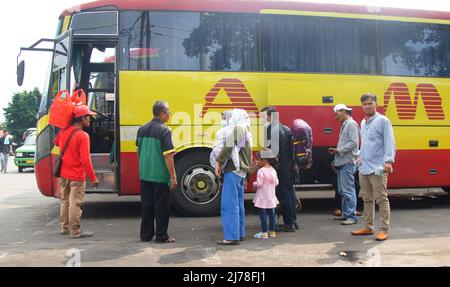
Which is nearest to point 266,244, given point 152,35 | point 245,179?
point 245,179

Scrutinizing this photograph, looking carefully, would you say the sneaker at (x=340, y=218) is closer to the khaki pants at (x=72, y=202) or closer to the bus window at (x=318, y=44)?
the bus window at (x=318, y=44)

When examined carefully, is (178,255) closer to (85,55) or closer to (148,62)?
(148,62)

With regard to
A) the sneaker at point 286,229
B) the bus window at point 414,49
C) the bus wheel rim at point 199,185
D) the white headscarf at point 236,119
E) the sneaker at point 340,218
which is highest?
the bus window at point 414,49

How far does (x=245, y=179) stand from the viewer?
21.7 feet

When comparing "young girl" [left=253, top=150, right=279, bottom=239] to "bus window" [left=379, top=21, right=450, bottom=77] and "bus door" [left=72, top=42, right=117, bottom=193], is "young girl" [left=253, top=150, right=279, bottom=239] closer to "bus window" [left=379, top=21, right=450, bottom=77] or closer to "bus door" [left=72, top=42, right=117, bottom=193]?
"bus door" [left=72, top=42, right=117, bottom=193]

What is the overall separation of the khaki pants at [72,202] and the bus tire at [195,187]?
1.82 metres

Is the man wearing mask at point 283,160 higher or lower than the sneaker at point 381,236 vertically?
higher

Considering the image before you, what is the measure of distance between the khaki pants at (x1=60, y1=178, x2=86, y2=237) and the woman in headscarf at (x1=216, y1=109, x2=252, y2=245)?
6.90 feet

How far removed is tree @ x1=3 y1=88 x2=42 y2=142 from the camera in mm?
74250

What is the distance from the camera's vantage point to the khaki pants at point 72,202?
6.89m

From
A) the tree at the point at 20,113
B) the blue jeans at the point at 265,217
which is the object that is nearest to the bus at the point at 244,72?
the blue jeans at the point at 265,217

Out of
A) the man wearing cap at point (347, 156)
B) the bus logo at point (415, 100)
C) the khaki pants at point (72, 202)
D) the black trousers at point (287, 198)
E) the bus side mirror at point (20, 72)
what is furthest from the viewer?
the bus logo at point (415, 100)

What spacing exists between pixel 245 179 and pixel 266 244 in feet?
3.00

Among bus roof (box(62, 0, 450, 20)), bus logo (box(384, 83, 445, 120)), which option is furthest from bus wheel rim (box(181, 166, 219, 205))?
bus logo (box(384, 83, 445, 120))
